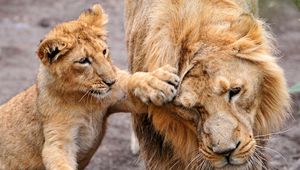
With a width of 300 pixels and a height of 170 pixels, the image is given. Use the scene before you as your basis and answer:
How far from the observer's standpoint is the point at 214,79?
12.7 feet

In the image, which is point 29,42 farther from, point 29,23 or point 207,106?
point 207,106

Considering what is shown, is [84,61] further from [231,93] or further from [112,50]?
[112,50]

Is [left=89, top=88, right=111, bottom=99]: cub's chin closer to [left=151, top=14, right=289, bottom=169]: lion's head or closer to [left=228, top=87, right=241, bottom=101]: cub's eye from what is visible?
[left=151, top=14, right=289, bottom=169]: lion's head

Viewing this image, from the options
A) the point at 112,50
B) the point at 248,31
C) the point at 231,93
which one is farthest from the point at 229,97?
the point at 112,50

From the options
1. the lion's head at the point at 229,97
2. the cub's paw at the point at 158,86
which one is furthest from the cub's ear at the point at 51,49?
the lion's head at the point at 229,97

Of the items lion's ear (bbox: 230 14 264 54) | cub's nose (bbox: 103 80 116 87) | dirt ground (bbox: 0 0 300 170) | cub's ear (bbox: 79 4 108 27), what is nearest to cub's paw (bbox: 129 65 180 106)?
cub's nose (bbox: 103 80 116 87)

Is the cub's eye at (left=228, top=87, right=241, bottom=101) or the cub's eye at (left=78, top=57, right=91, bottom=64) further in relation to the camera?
the cub's eye at (left=78, top=57, right=91, bottom=64)

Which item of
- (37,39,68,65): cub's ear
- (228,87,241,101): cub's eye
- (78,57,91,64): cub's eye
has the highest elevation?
(37,39,68,65): cub's ear

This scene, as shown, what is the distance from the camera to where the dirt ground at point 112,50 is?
5.94 metres

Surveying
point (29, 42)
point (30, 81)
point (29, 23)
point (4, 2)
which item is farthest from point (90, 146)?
point (4, 2)

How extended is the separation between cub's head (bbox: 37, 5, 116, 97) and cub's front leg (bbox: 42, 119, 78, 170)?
0.19m

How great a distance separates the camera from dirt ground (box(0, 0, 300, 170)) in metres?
5.94

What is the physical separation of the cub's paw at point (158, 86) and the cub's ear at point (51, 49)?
1.15 ft

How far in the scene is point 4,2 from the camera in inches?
375
